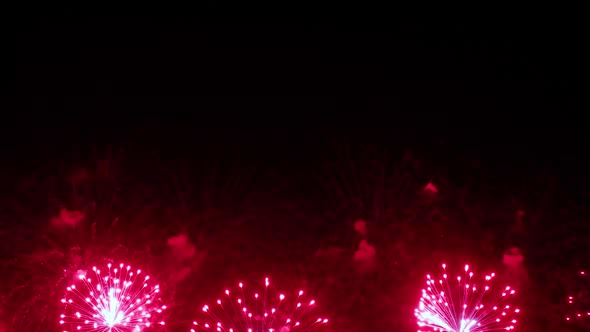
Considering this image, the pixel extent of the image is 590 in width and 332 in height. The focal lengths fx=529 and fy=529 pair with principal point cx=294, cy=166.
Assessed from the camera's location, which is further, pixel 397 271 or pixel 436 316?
pixel 397 271

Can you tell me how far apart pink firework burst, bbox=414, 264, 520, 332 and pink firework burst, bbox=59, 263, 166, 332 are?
6.06 metres

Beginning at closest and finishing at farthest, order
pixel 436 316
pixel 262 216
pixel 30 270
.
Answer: pixel 436 316 < pixel 30 270 < pixel 262 216

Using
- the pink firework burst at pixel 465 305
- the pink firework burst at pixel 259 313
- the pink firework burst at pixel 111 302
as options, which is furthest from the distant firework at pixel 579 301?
the pink firework burst at pixel 111 302

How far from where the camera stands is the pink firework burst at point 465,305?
11.5 metres

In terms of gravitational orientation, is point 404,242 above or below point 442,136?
below

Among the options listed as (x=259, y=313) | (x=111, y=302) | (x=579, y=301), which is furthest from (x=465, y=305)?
(x=111, y=302)

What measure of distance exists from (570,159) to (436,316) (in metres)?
5.69

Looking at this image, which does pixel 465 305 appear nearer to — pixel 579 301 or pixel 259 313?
pixel 579 301

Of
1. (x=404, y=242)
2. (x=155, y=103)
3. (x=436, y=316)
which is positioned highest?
(x=155, y=103)

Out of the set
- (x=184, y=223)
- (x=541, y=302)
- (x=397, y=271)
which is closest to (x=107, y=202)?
(x=184, y=223)

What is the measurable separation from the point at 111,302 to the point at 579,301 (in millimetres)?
10663

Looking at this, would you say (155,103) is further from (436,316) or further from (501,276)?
(501,276)

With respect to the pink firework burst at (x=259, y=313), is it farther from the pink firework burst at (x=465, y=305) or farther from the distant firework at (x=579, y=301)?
the distant firework at (x=579, y=301)

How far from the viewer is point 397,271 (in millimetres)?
12633
